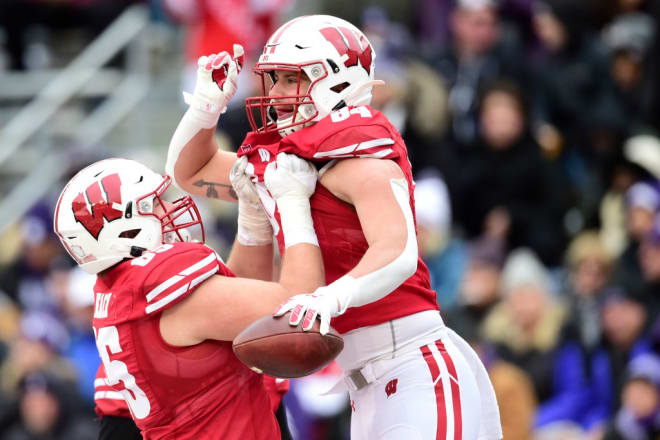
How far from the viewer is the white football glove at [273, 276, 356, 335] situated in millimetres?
3322

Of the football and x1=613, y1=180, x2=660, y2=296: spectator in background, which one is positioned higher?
the football

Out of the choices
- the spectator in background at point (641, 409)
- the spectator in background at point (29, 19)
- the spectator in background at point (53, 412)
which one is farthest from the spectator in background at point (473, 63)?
the spectator in background at point (29, 19)

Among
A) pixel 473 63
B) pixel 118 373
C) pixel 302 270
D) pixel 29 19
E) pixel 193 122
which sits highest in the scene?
pixel 193 122

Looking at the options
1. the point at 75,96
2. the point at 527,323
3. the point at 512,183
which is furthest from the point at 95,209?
the point at 75,96

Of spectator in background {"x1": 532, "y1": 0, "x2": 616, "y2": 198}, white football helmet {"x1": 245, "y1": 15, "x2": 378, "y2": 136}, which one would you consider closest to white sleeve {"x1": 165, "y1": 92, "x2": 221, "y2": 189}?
white football helmet {"x1": 245, "y1": 15, "x2": 378, "y2": 136}

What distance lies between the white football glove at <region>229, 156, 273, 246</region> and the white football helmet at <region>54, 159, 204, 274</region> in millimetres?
314

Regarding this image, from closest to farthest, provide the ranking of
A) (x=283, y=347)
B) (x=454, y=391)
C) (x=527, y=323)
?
1. (x=283, y=347)
2. (x=454, y=391)
3. (x=527, y=323)

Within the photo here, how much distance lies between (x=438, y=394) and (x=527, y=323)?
3.55m

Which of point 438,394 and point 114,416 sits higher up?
A: point 438,394

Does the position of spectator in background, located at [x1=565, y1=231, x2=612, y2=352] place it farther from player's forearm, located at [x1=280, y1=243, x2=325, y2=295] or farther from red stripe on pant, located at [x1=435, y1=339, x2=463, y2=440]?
player's forearm, located at [x1=280, y1=243, x2=325, y2=295]

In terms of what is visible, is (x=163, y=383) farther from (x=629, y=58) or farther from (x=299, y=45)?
(x=629, y=58)

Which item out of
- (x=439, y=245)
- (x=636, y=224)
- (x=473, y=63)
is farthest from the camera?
(x=473, y=63)

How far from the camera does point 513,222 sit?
813 centimetres

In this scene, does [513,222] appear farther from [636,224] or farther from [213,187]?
[213,187]
